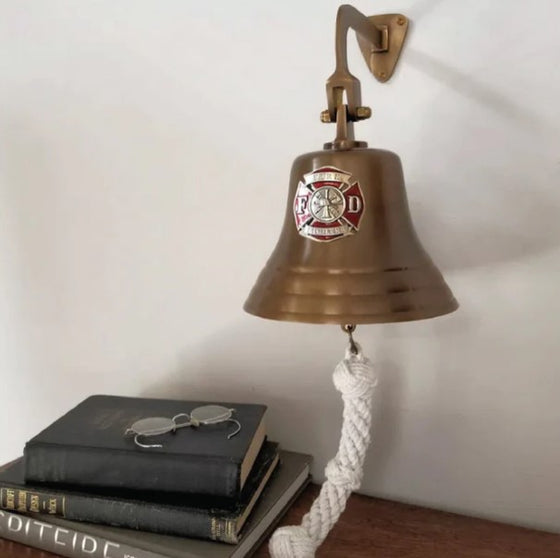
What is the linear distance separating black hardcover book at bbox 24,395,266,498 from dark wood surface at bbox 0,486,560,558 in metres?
0.09

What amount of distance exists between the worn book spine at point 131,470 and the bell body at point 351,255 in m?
0.18

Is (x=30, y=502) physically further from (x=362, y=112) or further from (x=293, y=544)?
(x=362, y=112)

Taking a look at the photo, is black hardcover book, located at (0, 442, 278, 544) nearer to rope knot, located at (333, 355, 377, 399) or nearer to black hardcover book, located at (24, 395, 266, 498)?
black hardcover book, located at (24, 395, 266, 498)

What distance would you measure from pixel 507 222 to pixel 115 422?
19.3 inches

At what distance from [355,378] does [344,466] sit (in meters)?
0.09

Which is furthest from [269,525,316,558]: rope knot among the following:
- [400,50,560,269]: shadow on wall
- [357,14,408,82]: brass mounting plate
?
[357,14,408,82]: brass mounting plate

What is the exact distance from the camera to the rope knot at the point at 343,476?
0.61m

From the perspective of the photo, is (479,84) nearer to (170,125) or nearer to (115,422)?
(170,125)

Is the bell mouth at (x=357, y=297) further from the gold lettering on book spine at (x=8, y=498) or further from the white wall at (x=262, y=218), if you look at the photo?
the gold lettering on book spine at (x=8, y=498)

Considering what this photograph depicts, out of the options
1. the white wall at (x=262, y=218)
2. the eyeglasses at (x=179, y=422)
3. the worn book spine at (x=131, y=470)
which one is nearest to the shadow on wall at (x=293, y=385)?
the white wall at (x=262, y=218)

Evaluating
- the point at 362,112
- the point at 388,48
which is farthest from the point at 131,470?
the point at 388,48

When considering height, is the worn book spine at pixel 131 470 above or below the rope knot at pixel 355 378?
below

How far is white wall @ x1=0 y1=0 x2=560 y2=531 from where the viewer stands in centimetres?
68

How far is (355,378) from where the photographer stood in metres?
0.60
